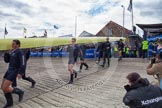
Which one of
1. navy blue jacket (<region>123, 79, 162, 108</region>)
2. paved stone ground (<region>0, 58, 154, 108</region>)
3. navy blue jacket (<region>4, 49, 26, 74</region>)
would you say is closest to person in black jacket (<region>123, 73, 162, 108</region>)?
navy blue jacket (<region>123, 79, 162, 108</region>)

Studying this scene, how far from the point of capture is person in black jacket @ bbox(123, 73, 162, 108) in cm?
445

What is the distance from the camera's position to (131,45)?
1094 inches

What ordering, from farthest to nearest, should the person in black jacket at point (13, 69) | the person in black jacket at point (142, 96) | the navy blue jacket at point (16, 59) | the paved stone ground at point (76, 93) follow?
the paved stone ground at point (76, 93) → the navy blue jacket at point (16, 59) → the person in black jacket at point (13, 69) → the person in black jacket at point (142, 96)

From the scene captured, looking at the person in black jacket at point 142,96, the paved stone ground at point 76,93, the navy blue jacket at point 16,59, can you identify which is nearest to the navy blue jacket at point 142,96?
the person in black jacket at point 142,96

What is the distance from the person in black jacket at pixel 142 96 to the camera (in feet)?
14.6

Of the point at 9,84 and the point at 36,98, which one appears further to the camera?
the point at 36,98

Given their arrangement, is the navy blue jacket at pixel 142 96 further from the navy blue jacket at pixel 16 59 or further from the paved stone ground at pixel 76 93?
the navy blue jacket at pixel 16 59

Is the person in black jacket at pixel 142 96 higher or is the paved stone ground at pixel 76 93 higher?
the person in black jacket at pixel 142 96

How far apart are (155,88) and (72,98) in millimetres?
4976

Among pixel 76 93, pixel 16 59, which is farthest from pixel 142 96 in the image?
pixel 76 93

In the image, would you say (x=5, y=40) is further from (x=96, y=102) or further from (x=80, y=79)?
(x=80, y=79)

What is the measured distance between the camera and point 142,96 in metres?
4.46

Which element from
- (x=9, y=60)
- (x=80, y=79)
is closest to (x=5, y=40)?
(x=9, y=60)

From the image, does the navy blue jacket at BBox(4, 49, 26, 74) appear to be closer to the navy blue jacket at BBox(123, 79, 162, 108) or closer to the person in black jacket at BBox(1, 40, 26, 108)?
the person in black jacket at BBox(1, 40, 26, 108)
